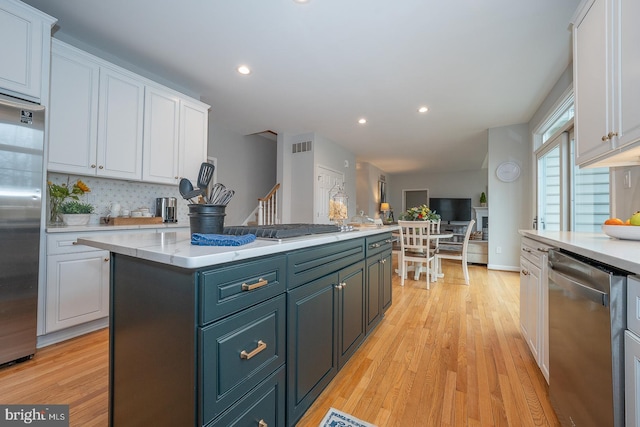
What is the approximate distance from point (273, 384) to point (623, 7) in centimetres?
235

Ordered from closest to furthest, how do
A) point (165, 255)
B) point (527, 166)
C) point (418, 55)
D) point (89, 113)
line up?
1. point (165, 255)
2. point (89, 113)
3. point (418, 55)
4. point (527, 166)

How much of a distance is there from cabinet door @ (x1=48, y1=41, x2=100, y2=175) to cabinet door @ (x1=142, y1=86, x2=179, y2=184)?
0.44m

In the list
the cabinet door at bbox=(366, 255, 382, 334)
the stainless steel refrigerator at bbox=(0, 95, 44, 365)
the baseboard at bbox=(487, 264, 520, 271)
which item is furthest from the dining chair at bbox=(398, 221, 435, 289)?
the stainless steel refrigerator at bbox=(0, 95, 44, 365)

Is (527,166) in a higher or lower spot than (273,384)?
higher

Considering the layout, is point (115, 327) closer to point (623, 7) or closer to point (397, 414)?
point (397, 414)

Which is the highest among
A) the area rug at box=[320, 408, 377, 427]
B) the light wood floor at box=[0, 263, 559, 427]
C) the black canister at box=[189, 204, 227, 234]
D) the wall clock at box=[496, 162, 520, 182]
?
the wall clock at box=[496, 162, 520, 182]

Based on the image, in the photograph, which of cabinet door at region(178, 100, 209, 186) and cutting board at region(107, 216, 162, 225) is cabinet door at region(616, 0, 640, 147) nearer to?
cabinet door at region(178, 100, 209, 186)

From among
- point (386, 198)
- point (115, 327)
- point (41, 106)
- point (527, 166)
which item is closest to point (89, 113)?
point (41, 106)

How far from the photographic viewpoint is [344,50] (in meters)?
2.61

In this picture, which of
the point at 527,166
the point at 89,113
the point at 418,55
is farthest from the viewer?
the point at 527,166

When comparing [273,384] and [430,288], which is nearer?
[273,384]

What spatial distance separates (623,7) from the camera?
4.13 ft

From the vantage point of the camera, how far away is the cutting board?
2.56 metres

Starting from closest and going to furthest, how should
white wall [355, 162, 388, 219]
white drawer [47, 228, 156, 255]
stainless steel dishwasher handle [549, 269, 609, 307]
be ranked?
stainless steel dishwasher handle [549, 269, 609, 307], white drawer [47, 228, 156, 255], white wall [355, 162, 388, 219]
